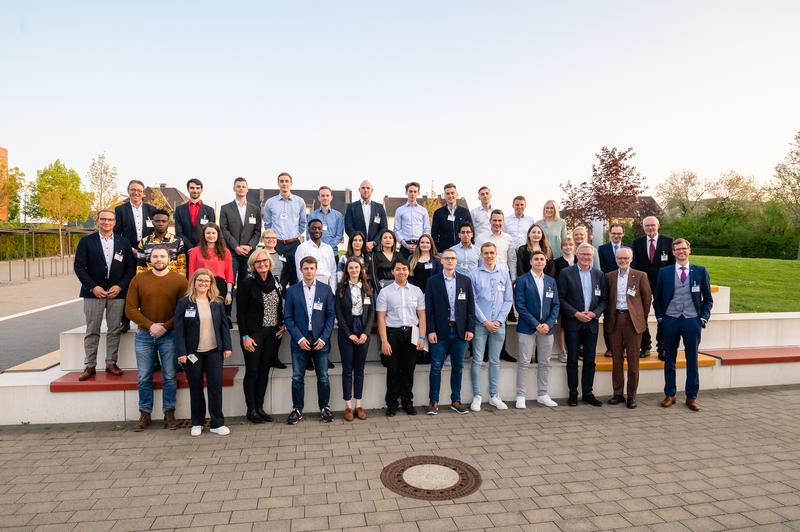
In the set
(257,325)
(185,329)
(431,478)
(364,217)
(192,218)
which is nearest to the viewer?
(431,478)

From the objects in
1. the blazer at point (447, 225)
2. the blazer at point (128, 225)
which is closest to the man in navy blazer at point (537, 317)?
the blazer at point (447, 225)

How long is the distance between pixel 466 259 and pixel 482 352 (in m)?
1.41

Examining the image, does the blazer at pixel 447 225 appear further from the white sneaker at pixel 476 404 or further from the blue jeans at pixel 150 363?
the blue jeans at pixel 150 363

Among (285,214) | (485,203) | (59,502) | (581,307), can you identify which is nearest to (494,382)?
(581,307)

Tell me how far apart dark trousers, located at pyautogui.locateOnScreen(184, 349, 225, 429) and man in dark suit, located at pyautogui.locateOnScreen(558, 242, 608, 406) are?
14.9 feet

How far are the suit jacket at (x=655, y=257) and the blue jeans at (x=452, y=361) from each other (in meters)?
3.23

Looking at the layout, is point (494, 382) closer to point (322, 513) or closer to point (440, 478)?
point (440, 478)

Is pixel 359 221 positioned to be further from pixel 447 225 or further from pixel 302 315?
pixel 302 315

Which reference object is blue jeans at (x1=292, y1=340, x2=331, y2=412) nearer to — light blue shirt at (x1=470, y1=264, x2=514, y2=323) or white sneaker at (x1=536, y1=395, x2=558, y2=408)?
light blue shirt at (x1=470, y1=264, x2=514, y2=323)

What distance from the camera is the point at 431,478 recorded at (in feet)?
14.2

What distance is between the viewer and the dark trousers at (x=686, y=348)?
6402 millimetres

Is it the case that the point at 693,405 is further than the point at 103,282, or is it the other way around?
the point at 693,405

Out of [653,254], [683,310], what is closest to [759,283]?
[653,254]

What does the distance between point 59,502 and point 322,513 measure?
219 cm
